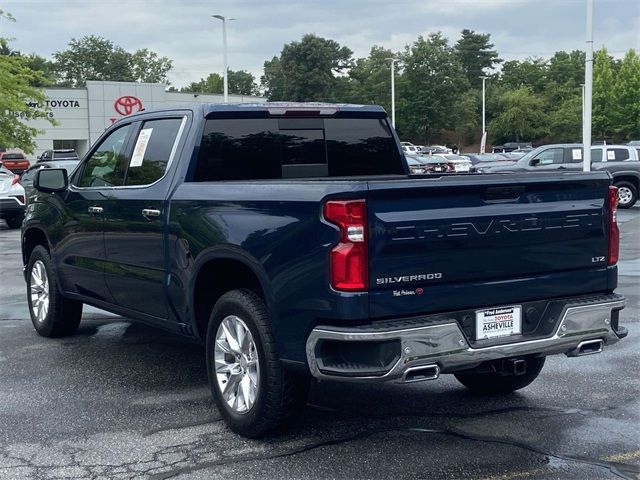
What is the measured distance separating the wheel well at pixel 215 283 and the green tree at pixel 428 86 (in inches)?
3172

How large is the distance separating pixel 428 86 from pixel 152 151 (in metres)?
80.8

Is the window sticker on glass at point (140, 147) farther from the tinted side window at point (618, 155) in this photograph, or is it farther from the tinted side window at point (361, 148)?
the tinted side window at point (618, 155)

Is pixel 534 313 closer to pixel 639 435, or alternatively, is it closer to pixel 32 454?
pixel 639 435

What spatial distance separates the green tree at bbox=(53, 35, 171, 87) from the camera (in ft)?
363

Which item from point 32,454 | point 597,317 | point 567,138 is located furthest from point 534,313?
point 567,138

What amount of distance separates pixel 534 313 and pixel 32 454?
293 centimetres

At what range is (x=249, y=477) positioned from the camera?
4395 millimetres

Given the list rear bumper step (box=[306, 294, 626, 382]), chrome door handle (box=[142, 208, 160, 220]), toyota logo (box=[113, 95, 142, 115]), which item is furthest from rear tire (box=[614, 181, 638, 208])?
rear bumper step (box=[306, 294, 626, 382])

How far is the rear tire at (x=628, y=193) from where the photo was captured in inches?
947

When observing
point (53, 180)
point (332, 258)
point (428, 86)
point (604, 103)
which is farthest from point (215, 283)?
point (428, 86)

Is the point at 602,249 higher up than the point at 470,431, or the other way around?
the point at 602,249

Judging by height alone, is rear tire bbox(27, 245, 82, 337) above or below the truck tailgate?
below

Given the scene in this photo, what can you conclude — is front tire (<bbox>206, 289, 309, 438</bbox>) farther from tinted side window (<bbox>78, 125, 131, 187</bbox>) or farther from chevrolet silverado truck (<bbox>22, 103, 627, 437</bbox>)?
tinted side window (<bbox>78, 125, 131, 187</bbox>)

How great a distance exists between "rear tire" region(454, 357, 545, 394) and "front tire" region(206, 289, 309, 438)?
62.2 inches
